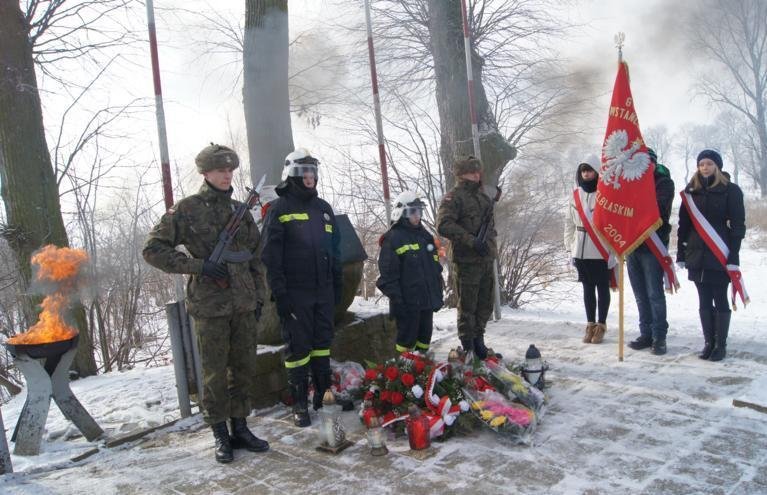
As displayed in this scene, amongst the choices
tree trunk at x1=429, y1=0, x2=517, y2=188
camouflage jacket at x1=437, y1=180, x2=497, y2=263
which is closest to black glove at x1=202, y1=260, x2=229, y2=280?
camouflage jacket at x1=437, y1=180, x2=497, y2=263

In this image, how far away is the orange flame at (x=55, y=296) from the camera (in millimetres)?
4465

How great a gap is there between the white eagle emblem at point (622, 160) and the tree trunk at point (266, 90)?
3.45 m

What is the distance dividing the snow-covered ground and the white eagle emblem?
5.98 ft

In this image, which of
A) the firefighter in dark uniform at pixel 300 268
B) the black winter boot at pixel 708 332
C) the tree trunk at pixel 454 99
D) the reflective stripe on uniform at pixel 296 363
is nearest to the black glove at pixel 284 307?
the firefighter in dark uniform at pixel 300 268

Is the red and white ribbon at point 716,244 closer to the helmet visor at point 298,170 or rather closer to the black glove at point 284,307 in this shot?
the helmet visor at point 298,170

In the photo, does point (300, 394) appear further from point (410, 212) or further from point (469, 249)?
point (469, 249)

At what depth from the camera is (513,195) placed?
1137cm

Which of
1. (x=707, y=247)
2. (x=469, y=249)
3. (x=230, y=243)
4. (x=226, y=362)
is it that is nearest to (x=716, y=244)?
(x=707, y=247)

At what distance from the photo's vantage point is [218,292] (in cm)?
404

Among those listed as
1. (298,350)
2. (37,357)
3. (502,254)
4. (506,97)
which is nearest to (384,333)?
(298,350)

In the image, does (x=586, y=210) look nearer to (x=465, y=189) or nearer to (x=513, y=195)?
(x=465, y=189)

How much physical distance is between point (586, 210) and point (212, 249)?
4154 millimetres

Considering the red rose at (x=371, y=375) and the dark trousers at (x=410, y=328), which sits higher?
the dark trousers at (x=410, y=328)

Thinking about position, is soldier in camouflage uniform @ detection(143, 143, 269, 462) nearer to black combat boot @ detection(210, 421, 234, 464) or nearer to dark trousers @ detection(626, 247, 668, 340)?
black combat boot @ detection(210, 421, 234, 464)
